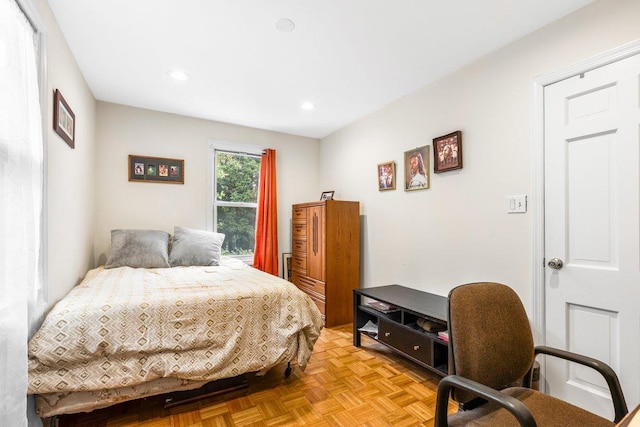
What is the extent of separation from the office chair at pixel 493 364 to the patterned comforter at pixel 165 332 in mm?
1152

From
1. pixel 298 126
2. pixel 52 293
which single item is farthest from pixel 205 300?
pixel 298 126

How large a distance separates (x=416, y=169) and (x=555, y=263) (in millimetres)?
1358

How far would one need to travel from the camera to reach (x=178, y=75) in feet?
8.64

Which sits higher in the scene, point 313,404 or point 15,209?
point 15,209

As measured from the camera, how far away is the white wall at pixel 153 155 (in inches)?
128

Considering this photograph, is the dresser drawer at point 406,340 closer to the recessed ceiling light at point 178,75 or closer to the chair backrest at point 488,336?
the chair backrest at point 488,336

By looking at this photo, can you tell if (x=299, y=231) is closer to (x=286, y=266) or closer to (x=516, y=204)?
(x=286, y=266)

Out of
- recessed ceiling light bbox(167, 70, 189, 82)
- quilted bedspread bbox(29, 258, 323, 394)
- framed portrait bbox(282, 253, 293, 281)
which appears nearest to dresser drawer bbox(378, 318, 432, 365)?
quilted bedspread bbox(29, 258, 323, 394)

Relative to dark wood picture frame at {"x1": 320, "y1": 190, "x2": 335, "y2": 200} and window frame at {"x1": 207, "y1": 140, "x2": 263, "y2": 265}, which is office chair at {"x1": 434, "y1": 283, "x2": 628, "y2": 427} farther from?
window frame at {"x1": 207, "y1": 140, "x2": 263, "y2": 265}

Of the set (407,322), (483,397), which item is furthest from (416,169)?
(483,397)

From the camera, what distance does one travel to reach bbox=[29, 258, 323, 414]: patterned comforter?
1.50 metres

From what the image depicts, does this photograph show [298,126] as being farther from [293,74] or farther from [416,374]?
[416,374]

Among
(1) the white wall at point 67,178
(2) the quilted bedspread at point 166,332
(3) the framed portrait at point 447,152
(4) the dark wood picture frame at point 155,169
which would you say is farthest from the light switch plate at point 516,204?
(4) the dark wood picture frame at point 155,169

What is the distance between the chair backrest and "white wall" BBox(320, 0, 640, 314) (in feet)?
2.91
